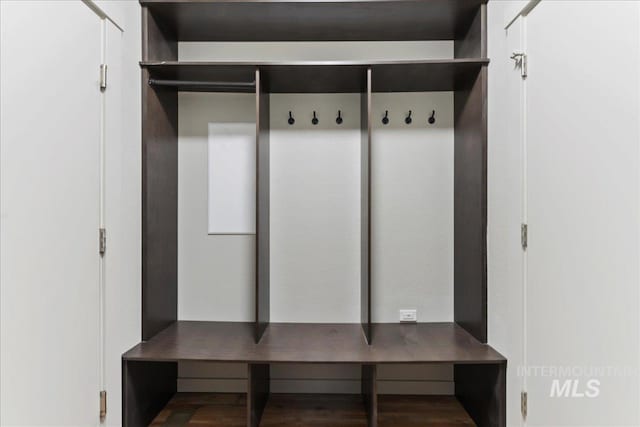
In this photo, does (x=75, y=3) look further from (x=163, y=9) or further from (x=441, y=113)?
(x=441, y=113)

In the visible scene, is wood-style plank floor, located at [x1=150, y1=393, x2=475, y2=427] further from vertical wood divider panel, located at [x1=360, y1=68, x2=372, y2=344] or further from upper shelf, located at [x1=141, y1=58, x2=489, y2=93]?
upper shelf, located at [x1=141, y1=58, x2=489, y2=93]

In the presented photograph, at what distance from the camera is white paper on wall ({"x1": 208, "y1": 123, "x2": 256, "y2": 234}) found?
7.62 ft

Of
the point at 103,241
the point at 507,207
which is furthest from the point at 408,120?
the point at 103,241

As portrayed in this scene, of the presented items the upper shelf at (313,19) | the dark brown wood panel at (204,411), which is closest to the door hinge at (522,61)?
the upper shelf at (313,19)

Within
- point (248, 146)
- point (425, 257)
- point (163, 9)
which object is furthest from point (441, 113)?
point (163, 9)

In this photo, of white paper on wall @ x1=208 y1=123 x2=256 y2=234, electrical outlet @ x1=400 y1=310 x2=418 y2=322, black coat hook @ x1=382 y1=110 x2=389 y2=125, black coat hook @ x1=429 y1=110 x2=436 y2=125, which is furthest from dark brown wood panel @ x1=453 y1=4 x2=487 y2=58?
electrical outlet @ x1=400 y1=310 x2=418 y2=322

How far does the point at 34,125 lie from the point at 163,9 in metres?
1.07

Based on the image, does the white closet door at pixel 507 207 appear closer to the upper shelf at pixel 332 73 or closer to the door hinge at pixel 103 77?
the upper shelf at pixel 332 73

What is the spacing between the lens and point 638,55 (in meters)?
0.99

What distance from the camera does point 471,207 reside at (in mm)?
2008

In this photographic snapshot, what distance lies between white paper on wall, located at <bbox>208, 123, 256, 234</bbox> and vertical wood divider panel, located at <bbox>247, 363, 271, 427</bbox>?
2.69 feet

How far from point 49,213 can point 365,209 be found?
1.39m

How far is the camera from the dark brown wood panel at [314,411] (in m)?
1.95

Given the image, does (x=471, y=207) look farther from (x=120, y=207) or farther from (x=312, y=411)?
(x=120, y=207)
